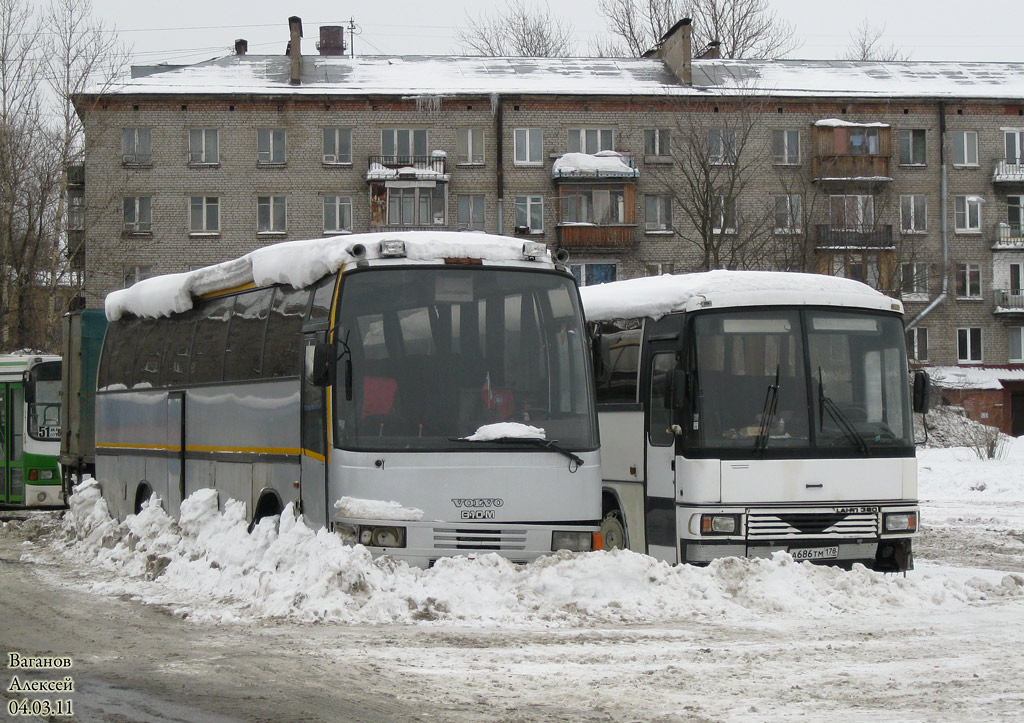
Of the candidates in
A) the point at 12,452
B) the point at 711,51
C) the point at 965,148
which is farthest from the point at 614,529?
the point at 711,51

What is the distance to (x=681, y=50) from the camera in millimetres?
60656

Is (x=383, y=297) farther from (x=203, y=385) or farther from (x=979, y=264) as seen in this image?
(x=979, y=264)

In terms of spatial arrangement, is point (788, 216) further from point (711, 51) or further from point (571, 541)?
point (571, 541)

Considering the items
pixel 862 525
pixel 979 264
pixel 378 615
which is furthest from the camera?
pixel 979 264

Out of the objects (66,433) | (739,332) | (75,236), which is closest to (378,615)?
(739,332)

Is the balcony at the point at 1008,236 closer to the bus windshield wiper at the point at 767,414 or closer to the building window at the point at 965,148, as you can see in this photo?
the building window at the point at 965,148

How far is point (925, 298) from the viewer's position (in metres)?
61.5

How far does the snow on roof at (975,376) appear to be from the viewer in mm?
59844

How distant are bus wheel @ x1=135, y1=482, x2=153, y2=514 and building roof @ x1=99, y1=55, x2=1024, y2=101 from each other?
42431mm

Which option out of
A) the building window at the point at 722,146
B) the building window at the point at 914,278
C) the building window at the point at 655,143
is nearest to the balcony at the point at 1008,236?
the building window at the point at 914,278

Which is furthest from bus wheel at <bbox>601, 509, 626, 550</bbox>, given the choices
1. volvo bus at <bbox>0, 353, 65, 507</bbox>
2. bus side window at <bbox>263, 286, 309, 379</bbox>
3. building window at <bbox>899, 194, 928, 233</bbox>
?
building window at <bbox>899, 194, 928, 233</bbox>

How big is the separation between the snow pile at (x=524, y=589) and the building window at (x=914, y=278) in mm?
40522

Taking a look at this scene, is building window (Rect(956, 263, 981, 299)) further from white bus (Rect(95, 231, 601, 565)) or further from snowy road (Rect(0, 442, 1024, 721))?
white bus (Rect(95, 231, 601, 565))

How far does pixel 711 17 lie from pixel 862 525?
59293mm
